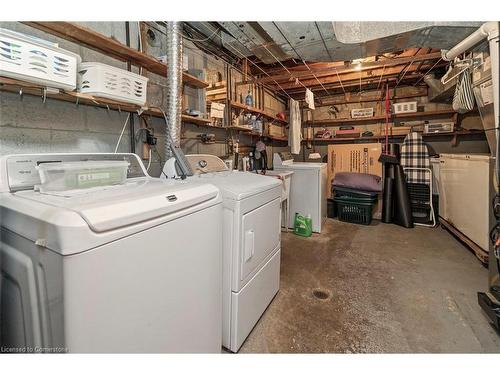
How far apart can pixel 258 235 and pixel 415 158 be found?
3.98 metres

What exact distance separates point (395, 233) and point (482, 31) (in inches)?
106

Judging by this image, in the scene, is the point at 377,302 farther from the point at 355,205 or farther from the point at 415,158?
the point at 415,158

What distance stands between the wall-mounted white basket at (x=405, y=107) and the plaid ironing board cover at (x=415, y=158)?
1.65 ft

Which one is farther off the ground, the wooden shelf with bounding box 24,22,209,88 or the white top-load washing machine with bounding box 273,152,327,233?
the wooden shelf with bounding box 24,22,209,88

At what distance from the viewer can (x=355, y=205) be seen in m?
4.04

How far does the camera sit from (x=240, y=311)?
1.42 m

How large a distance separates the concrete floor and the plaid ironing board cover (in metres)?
1.35

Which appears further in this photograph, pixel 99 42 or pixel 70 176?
pixel 99 42

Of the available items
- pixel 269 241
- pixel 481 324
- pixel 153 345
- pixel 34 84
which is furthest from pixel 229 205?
pixel 481 324

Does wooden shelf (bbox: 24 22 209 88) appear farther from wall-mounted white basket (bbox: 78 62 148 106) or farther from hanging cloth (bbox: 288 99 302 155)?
hanging cloth (bbox: 288 99 302 155)

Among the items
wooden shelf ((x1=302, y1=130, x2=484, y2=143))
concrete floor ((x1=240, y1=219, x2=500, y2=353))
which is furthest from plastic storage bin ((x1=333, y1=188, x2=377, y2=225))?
wooden shelf ((x1=302, y1=130, x2=484, y2=143))

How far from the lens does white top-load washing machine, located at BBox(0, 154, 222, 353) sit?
2.03 ft

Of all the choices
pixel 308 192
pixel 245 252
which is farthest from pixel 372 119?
pixel 245 252

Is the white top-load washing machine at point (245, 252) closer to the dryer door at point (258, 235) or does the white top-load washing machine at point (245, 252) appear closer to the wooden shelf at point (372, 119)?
the dryer door at point (258, 235)
